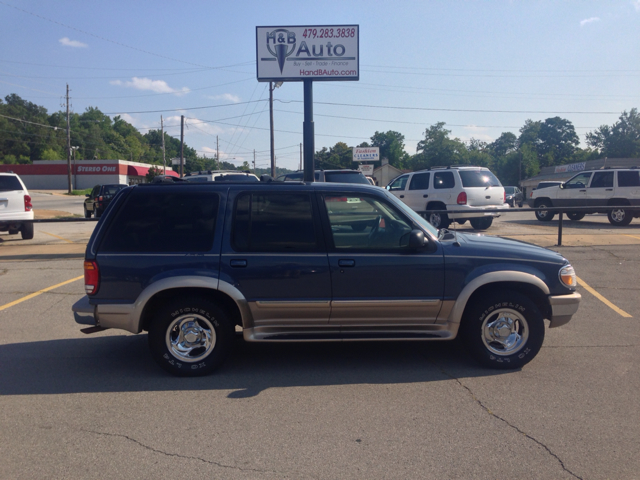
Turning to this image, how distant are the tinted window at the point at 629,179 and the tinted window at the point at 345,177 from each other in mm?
10123

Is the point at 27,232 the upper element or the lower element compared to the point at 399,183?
lower

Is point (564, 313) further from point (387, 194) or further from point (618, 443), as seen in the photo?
point (387, 194)

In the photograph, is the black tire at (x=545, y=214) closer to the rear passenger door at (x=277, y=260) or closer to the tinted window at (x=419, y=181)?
the tinted window at (x=419, y=181)

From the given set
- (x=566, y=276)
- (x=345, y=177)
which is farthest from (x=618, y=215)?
(x=566, y=276)

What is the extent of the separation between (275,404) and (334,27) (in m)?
18.2

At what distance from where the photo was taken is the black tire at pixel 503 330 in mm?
5051

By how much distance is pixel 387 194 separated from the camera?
5262mm

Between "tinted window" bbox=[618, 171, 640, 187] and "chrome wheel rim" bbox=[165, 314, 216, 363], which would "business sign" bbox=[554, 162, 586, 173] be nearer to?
"tinted window" bbox=[618, 171, 640, 187]

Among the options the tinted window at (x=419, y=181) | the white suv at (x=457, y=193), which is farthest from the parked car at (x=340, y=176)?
the tinted window at (x=419, y=181)

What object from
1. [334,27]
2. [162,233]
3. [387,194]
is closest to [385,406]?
[387,194]

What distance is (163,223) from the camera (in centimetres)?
501

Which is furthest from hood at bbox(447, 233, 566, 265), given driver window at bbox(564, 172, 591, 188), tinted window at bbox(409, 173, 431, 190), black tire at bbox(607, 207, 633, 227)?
driver window at bbox(564, 172, 591, 188)

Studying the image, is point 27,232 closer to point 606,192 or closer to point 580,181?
point 580,181

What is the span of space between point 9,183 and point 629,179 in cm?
2030
